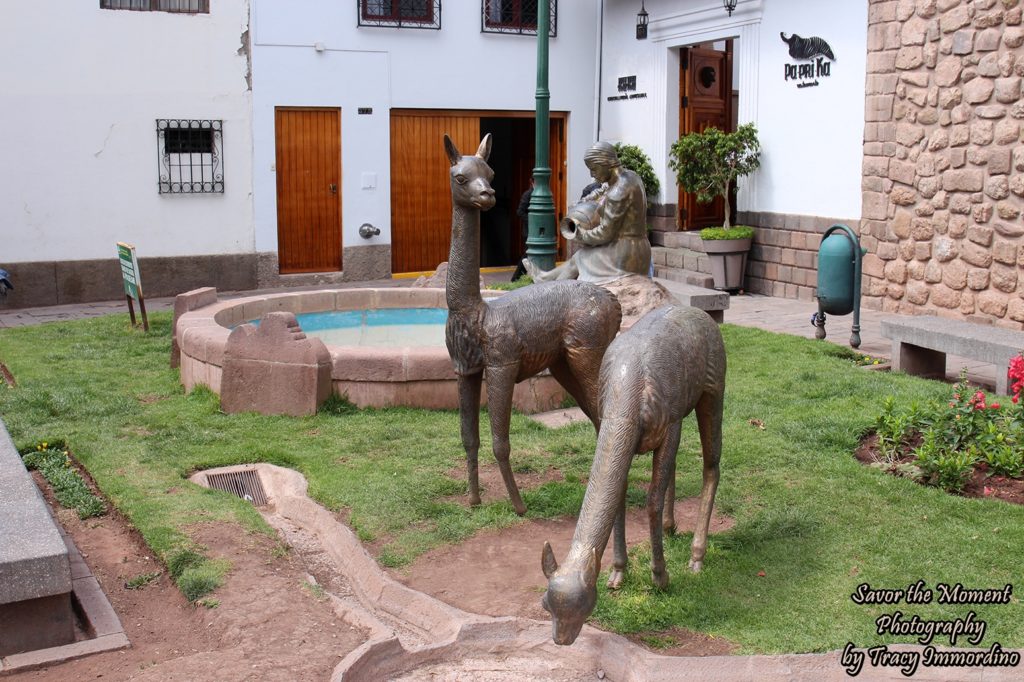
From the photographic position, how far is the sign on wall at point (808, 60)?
1367 cm

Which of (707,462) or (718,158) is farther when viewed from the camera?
(718,158)

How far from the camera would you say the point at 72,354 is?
34.5ft

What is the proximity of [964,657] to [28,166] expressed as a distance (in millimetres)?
13278

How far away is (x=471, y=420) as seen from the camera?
593cm

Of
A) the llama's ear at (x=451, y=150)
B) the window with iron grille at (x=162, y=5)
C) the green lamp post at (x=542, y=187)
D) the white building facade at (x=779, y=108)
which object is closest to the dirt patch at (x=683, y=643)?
the llama's ear at (x=451, y=150)

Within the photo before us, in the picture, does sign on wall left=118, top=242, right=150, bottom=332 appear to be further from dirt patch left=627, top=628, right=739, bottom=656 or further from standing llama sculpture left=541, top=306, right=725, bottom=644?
dirt patch left=627, top=628, right=739, bottom=656

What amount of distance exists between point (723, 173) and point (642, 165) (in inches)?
83.3

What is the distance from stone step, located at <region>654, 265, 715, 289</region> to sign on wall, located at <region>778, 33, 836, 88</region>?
275cm

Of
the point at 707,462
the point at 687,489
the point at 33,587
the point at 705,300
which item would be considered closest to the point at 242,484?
the point at 33,587

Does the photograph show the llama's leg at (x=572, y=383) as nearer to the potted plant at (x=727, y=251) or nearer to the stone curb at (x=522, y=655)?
the stone curb at (x=522, y=655)

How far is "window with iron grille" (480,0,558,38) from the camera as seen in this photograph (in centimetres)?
1731

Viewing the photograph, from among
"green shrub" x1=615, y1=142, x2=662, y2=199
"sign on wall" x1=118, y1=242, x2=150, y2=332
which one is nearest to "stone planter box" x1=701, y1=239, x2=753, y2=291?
"green shrub" x1=615, y1=142, x2=662, y2=199

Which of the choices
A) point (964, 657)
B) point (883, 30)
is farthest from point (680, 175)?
point (964, 657)

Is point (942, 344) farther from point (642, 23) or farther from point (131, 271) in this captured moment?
point (642, 23)
